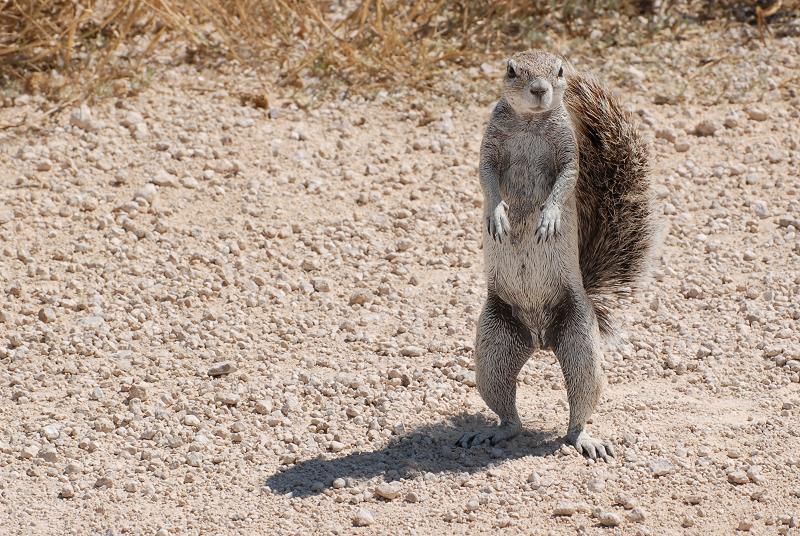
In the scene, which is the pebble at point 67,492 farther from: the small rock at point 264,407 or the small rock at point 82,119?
the small rock at point 82,119

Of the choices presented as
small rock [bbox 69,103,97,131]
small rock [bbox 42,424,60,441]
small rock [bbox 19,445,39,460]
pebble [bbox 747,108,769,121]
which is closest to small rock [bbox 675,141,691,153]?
pebble [bbox 747,108,769,121]

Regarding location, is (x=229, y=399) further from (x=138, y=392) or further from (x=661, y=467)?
(x=661, y=467)

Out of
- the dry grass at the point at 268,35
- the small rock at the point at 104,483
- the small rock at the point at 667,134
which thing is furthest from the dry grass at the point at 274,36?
the small rock at the point at 104,483

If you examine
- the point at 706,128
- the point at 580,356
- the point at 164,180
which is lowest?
the point at 164,180

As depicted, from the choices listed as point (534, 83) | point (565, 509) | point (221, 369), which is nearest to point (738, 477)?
point (565, 509)

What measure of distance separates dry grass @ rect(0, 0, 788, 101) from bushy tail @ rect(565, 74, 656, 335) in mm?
3043

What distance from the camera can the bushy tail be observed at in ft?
16.3

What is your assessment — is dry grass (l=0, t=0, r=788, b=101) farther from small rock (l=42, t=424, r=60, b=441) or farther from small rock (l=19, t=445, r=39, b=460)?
small rock (l=19, t=445, r=39, b=460)

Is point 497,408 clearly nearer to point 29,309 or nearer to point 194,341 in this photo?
point 194,341

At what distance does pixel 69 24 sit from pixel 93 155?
3.86 ft

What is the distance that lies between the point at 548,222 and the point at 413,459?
1114 mm

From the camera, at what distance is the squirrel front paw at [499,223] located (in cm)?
460

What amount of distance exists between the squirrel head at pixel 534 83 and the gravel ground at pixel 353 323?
1025 millimetres

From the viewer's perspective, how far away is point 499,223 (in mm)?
4602
